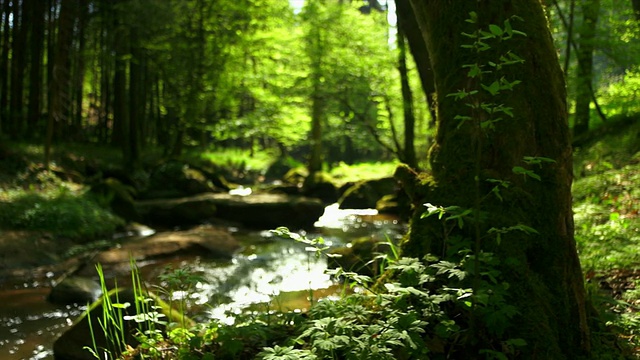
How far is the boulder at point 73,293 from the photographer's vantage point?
251 inches

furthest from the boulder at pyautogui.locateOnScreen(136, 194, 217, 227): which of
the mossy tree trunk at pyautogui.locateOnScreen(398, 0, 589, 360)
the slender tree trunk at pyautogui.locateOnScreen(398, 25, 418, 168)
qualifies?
the mossy tree trunk at pyautogui.locateOnScreen(398, 0, 589, 360)

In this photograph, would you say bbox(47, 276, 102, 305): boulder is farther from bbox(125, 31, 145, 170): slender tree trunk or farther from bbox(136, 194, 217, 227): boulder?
bbox(125, 31, 145, 170): slender tree trunk

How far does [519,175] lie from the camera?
2838 millimetres

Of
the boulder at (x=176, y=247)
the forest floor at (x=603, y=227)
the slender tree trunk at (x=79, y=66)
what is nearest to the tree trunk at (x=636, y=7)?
the forest floor at (x=603, y=227)

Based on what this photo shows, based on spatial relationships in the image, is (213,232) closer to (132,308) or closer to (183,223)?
(183,223)

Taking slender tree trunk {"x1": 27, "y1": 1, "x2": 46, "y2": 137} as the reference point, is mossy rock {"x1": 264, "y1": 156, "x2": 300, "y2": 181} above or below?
below

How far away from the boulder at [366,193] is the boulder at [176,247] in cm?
677

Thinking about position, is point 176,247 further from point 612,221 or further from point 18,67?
point 18,67

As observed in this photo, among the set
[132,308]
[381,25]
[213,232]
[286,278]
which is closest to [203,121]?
[381,25]

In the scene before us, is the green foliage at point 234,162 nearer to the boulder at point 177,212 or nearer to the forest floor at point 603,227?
the boulder at point 177,212

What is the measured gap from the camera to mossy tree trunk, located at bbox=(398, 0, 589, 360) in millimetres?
2572

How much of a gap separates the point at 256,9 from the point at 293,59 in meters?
3.24

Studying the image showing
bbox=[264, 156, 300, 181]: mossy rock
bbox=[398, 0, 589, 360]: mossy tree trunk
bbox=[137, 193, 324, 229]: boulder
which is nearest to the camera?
bbox=[398, 0, 589, 360]: mossy tree trunk

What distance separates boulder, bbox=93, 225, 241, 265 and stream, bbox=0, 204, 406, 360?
214 millimetres
